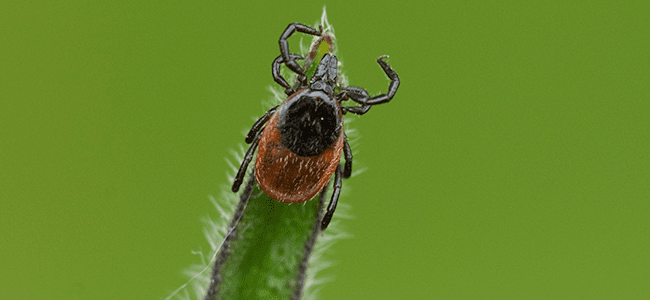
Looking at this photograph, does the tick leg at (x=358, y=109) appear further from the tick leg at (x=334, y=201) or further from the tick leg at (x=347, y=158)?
the tick leg at (x=334, y=201)

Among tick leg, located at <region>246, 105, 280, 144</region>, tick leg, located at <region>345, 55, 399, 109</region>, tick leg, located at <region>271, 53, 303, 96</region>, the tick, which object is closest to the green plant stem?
the tick

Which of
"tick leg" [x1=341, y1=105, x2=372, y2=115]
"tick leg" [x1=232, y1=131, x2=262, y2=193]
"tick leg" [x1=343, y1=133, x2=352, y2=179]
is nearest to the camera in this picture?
"tick leg" [x1=232, y1=131, x2=262, y2=193]

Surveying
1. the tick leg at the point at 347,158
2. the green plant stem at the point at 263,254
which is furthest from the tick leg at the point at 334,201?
the green plant stem at the point at 263,254

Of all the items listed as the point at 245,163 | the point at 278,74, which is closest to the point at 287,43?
the point at 278,74

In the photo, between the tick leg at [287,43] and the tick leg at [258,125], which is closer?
the tick leg at [287,43]

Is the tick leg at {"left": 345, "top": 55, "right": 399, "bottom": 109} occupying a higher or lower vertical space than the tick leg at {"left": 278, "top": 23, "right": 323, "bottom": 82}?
lower

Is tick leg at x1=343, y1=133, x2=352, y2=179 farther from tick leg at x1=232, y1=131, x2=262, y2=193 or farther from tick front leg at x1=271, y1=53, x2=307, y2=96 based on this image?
tick leg at x1=232, y1=131, x2=262, y2=193

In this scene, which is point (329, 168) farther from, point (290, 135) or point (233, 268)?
point (233, 268)
